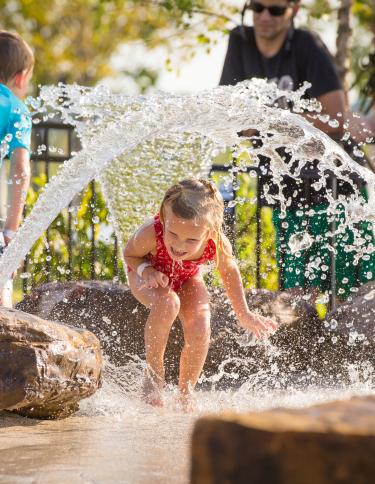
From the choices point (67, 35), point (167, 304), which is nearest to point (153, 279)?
point (167, 304)

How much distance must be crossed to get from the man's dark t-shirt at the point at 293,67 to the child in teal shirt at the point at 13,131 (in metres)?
1.79

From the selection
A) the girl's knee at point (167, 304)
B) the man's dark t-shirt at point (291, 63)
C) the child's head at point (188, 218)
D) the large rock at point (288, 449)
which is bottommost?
the large rock at point (288, 449)

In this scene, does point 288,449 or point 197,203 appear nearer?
point 288,449

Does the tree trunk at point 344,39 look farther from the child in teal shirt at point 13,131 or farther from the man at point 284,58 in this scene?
the child in teal shirt at point 13,131

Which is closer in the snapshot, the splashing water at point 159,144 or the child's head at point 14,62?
the splashing water at point 159,144

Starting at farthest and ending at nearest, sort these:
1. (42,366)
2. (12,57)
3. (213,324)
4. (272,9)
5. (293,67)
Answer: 1. (293,67)
2. (272,9)
3. (213,324)
4. (12,57)
5. (42,366)

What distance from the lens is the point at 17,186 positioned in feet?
17.2

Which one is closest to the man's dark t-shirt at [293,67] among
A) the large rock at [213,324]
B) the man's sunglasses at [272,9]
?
the man's sunglasses at [272,9]

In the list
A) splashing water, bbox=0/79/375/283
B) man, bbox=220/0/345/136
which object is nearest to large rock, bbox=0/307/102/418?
splashing water, bbox=0/79/375/283

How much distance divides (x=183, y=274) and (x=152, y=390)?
74cm

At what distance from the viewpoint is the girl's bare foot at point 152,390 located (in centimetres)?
451

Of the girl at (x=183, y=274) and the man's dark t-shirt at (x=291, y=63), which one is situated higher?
the man's dark t-shirt at (x=291, y=63)

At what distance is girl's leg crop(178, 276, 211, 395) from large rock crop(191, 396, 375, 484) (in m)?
3.20

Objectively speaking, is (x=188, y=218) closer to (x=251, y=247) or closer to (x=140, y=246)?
(x=140, y=246)
